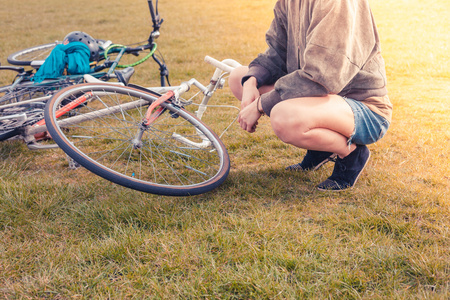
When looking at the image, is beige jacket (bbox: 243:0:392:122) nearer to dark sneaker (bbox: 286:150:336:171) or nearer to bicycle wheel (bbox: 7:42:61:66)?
dark sneaker (bbox: 286:150:336:171)

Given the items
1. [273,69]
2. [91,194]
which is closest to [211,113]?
[273,69]

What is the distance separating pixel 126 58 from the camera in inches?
304

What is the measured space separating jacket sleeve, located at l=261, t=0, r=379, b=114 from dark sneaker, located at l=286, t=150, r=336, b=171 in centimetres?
71

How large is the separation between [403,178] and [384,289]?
3.99 ft

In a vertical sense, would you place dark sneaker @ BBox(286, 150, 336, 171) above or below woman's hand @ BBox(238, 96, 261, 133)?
below

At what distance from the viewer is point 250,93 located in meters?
2.60

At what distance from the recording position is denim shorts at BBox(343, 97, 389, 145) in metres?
2.30

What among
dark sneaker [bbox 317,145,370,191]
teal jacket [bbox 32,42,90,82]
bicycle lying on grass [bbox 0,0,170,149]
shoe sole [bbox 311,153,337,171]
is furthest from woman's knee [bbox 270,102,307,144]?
teal jacket [bbox 32,42,90,82]

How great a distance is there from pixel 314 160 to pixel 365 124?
56 cm

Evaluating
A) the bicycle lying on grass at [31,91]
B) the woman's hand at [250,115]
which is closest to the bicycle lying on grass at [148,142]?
the bicycle lying on grass at [31,91]

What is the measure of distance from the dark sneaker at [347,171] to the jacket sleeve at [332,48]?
59cm

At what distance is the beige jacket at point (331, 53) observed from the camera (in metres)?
2.01

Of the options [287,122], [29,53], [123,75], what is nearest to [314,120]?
[287,122]

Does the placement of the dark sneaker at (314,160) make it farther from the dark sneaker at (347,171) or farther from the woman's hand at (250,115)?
the woman's hand at (250,115)
